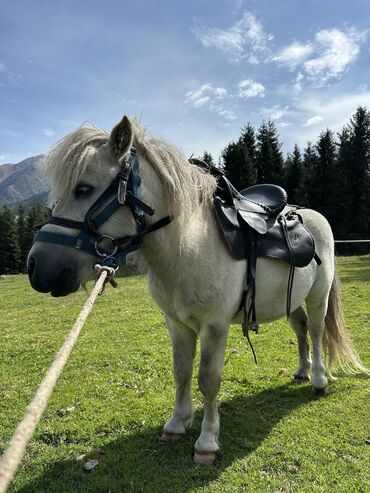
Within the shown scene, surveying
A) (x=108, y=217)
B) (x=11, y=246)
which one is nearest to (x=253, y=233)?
(x=108, y=217)

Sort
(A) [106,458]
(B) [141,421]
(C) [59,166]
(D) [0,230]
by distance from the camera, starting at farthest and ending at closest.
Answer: (D) [0,230]
(B) [141,421]
(A) [106,458]
(C) [59,166]

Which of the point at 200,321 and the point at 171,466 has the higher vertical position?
the point at 200,321

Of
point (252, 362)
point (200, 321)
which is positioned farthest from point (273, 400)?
point (200, 321)

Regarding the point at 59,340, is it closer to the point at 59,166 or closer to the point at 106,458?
the point at 106,458

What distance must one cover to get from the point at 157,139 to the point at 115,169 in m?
0.63

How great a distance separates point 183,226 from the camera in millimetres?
3000

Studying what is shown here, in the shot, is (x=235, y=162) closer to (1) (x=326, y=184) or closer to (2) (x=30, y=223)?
(1) (x=326, y=184)

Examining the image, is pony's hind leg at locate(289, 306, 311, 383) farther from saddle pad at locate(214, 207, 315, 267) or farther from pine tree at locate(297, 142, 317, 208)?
pine tree at locate(297, 142, 317, 208)

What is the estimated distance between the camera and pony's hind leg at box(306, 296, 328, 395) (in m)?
4.70

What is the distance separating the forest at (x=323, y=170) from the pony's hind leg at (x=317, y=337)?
28319 millimetres

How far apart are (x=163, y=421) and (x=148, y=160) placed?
3031 mm

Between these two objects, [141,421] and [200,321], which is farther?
[141,421]

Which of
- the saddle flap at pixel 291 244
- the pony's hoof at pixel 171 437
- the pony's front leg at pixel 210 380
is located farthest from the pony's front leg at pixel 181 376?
the saddle flap at pixel 291 244

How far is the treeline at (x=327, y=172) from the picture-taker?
Answer: 111 feet
